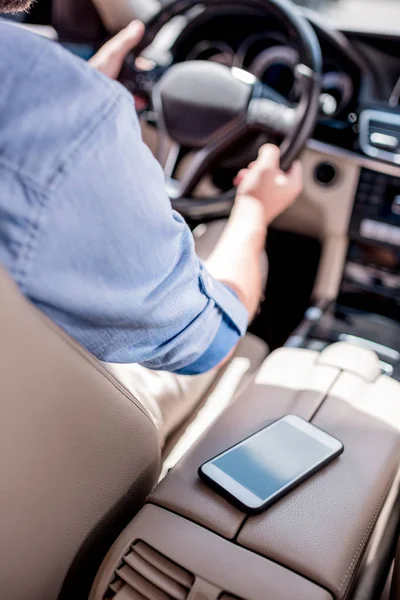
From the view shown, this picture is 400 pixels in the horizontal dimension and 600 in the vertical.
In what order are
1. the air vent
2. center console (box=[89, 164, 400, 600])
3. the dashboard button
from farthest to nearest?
the dashboard button
the air vent
center console (box=[89, 164, 400, 600])

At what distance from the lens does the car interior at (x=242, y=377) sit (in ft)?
1.64

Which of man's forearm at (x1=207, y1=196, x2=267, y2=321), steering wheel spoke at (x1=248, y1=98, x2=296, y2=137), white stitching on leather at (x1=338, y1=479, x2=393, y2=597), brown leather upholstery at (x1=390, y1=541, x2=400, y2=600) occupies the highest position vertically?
steering wheel spoke at (x1=248, y1=98, x2=296, y2=137)

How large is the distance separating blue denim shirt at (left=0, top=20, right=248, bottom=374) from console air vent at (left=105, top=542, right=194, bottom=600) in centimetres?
21

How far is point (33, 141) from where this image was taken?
40 cm

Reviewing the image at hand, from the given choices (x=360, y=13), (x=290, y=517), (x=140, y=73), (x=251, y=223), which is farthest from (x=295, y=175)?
(x=290, y=517)

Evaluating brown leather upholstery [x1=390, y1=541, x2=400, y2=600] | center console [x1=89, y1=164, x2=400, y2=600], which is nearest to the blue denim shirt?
center console [x1=89, y1=164, x2=400, y2=600]

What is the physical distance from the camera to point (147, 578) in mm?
570

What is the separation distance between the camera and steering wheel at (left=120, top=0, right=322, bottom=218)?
1.10m

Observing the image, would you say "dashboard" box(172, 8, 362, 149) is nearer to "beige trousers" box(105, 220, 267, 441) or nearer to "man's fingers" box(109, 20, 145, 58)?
"man's fingers" box(109, 20, 145, 58)

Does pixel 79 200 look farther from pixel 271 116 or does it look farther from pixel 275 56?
pixel 275 56

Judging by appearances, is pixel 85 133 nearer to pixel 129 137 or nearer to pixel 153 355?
pixel 129 137

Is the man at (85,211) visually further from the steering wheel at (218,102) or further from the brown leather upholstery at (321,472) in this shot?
the steering wheel at (218,102)

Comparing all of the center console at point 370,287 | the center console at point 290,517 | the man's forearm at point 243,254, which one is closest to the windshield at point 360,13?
the center console at point 370,287

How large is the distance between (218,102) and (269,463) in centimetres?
77
